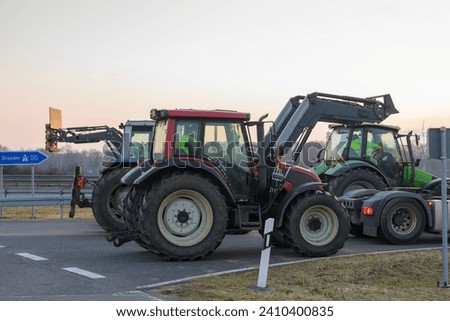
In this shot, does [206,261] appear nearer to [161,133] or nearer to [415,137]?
[161,133]

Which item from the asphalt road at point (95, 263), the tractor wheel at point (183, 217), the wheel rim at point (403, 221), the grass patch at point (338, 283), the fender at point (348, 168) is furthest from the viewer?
the fender at point (348, 168)

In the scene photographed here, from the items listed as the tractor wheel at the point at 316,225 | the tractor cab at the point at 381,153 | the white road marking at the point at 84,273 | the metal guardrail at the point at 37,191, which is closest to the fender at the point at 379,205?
the tractor wheel at the point at 316,225

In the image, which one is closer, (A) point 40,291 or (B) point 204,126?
(A) point 40,291

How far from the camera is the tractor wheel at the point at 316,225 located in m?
12.0

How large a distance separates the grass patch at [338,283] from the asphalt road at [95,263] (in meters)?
0.71

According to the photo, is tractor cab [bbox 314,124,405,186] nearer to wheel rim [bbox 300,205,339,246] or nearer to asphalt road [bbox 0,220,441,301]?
asphalt road [bbox 0,220,441,301]

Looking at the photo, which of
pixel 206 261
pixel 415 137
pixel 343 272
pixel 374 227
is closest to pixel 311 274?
pixel 343 272

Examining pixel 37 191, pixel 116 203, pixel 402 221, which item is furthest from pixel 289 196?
pixel 37 191

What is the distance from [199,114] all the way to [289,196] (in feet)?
7.50

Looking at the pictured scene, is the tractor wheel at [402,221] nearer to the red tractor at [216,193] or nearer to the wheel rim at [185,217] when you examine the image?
the red tractor at [216,193]

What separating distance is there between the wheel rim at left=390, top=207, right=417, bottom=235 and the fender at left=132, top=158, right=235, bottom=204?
170 inches

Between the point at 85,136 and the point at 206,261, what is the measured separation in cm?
1084

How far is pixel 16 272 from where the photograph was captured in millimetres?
10227

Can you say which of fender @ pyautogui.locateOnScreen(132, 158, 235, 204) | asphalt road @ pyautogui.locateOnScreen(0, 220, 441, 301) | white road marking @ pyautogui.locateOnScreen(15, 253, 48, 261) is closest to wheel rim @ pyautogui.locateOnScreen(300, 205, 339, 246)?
asphalt road @ pyautogui.locateOnScreen(0, 220, 441, 301)
